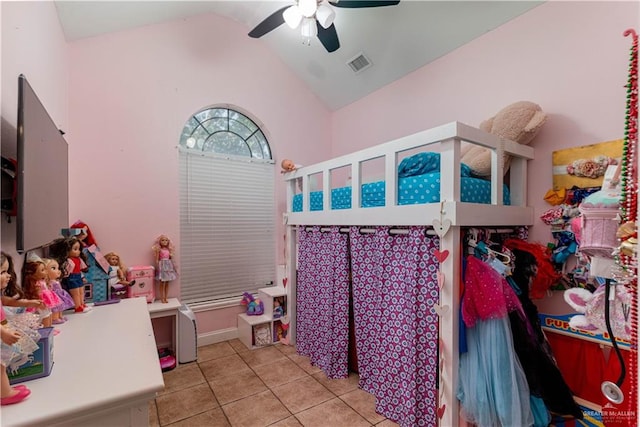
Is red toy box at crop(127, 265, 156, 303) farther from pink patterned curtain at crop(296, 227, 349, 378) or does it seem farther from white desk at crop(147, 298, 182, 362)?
pink patterned curtain at crop(296, 227, 349, 378)

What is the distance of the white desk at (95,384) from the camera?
86cm

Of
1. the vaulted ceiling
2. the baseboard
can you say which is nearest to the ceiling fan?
the vaulted ceiling

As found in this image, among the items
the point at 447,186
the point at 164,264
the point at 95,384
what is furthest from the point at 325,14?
the point at 164,264

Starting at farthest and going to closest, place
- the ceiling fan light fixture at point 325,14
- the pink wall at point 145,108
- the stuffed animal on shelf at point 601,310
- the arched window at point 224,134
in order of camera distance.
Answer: the arched window at point 224,134
the pink wall at point 145,108
the ceiling fan light fixture at point 325,14
the stuffed animal on shelf at point 601,310

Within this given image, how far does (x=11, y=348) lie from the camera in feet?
2.95

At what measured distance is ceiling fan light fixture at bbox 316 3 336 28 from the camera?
1.90 m

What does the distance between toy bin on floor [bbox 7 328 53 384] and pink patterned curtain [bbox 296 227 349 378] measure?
1.69 m

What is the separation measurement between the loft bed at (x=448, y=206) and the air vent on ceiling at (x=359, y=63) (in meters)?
1.37

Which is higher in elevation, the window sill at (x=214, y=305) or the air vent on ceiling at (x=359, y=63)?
the air vent on ceiling at (x=359, y=63)

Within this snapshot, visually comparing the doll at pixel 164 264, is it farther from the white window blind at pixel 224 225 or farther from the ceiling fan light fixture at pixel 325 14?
the ceiling fan light fixture at pixel 325 14

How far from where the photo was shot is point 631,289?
732 millimetres

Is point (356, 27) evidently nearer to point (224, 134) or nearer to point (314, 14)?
point (314, 14)

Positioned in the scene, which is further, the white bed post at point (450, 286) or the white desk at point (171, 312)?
the white desk at point (171, 312)

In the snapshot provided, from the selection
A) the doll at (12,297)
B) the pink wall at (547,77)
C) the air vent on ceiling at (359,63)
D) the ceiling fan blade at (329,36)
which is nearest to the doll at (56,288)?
the doll at (12,297)
